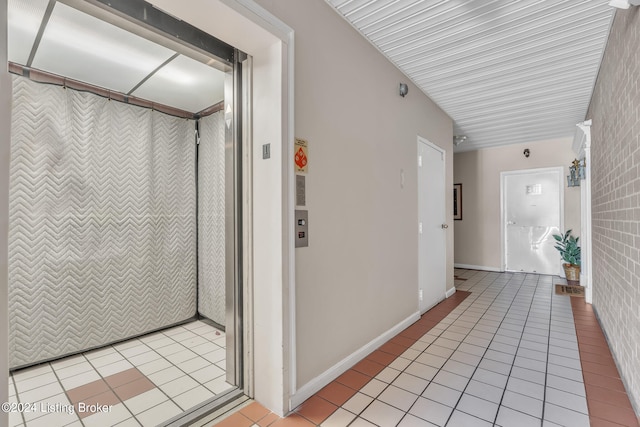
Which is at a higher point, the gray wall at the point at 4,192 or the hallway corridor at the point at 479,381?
the gray wall at the point at 4,192

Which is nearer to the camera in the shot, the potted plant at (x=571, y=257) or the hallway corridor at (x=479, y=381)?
the hallway corridor at (x=479, y=381)

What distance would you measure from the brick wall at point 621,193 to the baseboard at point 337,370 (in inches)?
60.3

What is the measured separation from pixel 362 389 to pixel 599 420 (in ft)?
4.19

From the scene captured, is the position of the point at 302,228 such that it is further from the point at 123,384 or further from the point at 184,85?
the point at 184,85

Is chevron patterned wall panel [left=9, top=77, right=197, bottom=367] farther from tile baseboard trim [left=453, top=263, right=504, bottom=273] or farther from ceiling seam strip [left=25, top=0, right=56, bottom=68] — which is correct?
tile baseboard trim [left=453, top=263, right=504, bottom=273]

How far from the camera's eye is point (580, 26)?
7.51 feet

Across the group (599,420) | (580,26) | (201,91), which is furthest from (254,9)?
(599,420)

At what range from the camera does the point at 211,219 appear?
3.13 meters

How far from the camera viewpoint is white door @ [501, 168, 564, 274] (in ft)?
18.1

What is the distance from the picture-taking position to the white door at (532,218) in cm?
550

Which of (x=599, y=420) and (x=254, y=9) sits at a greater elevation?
(x=254, y=9)

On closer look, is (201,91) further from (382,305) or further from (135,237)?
(382,305)

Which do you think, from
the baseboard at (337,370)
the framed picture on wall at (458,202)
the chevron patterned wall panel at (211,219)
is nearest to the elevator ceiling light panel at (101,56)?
the chevron patterned wall panel at (211,219)

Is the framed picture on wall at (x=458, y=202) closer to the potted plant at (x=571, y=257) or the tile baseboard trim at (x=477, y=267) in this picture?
the tile baseboard trim at (x=477, y=267)
